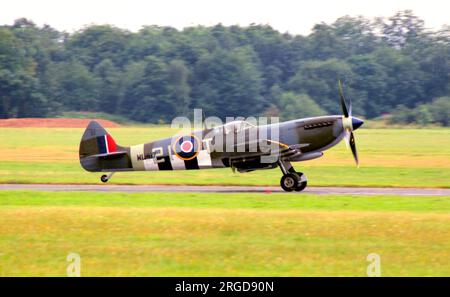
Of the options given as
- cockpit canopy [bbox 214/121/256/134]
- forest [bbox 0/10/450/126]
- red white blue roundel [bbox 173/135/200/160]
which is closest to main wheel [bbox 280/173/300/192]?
cockpit canopy [bbox 214/121/256/134]

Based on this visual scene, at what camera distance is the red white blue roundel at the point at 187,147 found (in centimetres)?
2538

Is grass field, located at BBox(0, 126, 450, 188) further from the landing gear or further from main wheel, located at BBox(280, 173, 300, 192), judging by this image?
main wheel, located at BBox(280, 173, 300, 192)

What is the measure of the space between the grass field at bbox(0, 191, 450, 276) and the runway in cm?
302

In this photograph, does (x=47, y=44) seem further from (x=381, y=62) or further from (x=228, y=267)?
(x=228, y=267)

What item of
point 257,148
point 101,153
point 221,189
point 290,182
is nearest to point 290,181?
point 290,182

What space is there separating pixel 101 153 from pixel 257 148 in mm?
5096

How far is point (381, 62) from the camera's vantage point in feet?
335

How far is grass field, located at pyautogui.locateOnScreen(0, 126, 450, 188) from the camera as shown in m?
29.7

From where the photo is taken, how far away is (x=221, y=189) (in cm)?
2641

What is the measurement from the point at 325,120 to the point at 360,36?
106 m

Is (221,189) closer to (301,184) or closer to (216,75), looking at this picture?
(301,184)

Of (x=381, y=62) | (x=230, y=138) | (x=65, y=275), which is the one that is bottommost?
(x=65, y=275)

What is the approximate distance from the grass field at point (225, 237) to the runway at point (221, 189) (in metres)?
3.02

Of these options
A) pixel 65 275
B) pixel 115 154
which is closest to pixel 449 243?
pixel 65 275
